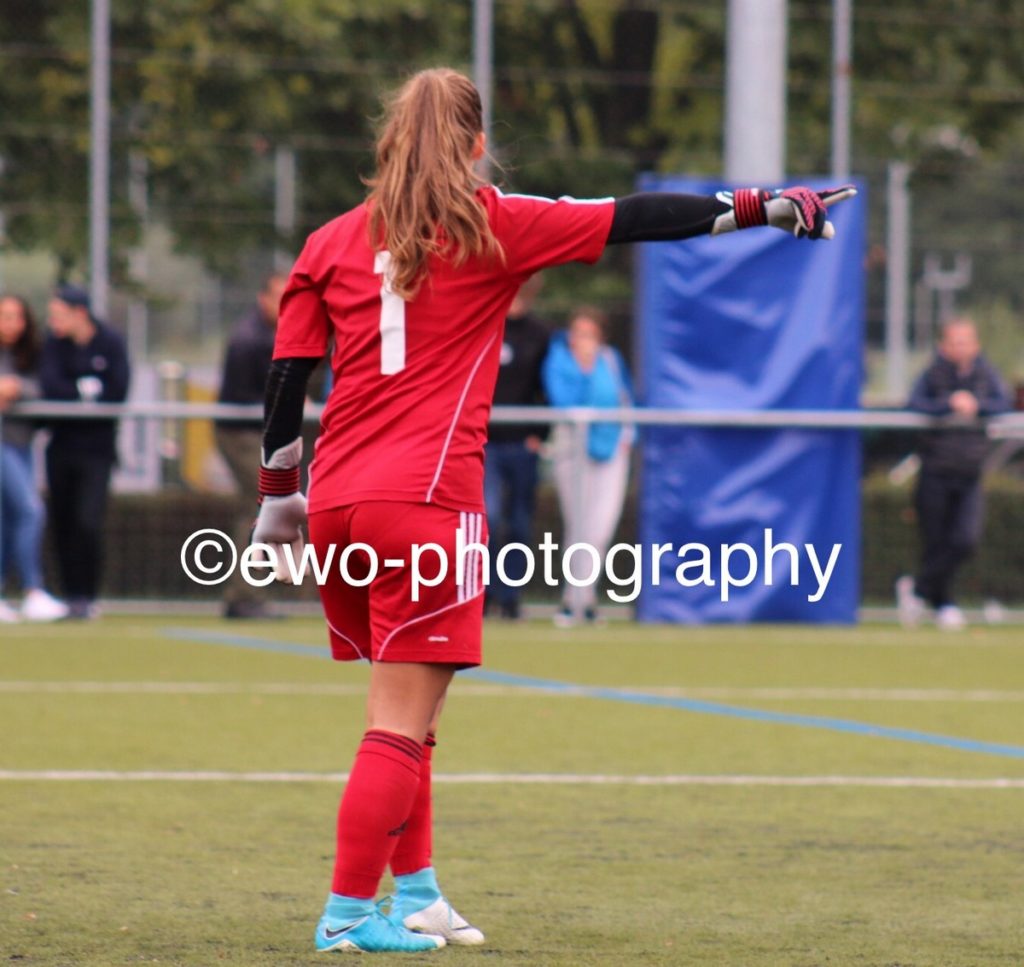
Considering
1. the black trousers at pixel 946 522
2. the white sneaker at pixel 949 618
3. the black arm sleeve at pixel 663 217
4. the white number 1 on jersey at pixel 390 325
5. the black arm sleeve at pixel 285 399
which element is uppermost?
the black arm sleeve at pixel 663 217

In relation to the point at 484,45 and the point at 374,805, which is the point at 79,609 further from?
the point at 374,805

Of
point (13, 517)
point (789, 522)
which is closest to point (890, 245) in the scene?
point (789, 522)

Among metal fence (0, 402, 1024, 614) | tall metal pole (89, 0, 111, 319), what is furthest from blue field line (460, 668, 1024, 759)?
tall metal pole (89, 0, 111, 319)

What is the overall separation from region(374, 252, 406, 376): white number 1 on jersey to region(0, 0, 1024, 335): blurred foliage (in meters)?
10.4

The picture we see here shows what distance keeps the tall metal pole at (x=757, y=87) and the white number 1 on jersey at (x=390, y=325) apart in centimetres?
964

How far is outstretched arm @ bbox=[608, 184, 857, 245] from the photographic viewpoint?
4.50 m

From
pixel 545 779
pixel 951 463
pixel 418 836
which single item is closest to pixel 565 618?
pixel 951 463

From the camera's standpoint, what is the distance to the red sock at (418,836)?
472cm

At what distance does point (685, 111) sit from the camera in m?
16.4

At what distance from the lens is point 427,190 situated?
4.38 m

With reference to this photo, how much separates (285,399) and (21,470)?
8.59 m

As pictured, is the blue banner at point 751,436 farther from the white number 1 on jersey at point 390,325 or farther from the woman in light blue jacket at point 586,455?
the white number 1 on jersey at point 390,325

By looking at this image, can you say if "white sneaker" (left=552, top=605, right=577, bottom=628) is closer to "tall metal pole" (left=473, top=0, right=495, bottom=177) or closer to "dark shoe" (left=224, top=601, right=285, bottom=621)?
"dark shoe" (left=224, top=601, right=285, bottom=621)

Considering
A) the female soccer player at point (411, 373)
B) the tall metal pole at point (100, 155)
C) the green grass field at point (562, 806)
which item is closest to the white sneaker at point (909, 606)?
the green grass field at point (562, 806)
